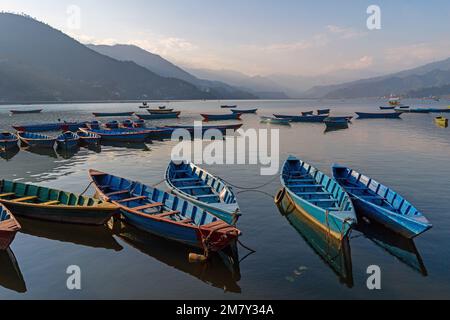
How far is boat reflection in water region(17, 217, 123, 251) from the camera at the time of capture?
1866cm

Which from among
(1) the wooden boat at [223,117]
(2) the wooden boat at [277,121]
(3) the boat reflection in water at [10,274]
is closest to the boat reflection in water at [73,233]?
(3) the boat reflection in water at [10,274]

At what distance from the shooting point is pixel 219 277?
49.1ft

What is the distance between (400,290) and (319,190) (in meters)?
10.8

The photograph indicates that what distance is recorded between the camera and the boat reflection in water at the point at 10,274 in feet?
47.6

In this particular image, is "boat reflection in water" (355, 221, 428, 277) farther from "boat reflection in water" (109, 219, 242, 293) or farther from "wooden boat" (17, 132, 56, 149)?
"wooden boat" (17, 132, 56, 149)

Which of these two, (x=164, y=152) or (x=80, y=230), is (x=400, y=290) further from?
(x=164, y=152)

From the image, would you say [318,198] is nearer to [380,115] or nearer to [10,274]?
[10,274]

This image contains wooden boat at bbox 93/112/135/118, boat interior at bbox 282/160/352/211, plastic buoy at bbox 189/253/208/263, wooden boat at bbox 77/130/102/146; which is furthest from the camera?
wooden boat at bbox 93/112/135/118

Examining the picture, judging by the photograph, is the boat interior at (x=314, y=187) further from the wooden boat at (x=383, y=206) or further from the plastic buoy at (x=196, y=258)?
the plastic buoy at (x=196, y=258)

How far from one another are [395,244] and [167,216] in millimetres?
13454

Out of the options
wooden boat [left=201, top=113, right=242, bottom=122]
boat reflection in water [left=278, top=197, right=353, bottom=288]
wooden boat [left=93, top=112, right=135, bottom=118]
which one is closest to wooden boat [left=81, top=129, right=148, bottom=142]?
boat reflection in water [left=278, top=197, right=353, bottom=288]

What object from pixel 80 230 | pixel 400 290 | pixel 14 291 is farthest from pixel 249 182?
pixel 14 291

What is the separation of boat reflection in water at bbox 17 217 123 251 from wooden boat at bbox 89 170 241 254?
1756 mm

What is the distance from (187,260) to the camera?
53.5ft
